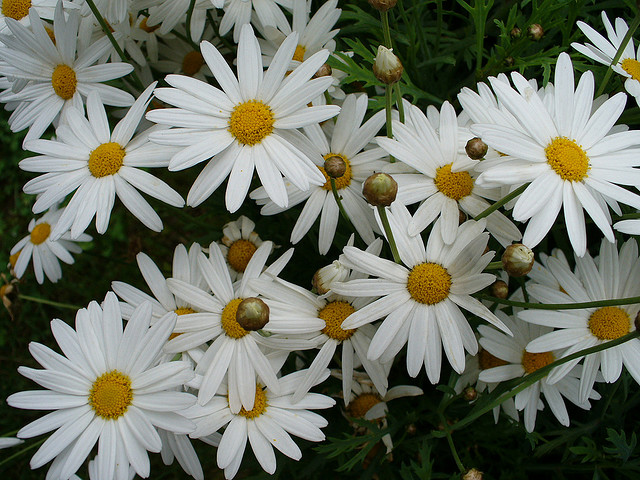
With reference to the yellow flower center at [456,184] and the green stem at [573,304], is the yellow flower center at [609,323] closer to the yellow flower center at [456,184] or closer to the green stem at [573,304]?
the green stem at [573,304]

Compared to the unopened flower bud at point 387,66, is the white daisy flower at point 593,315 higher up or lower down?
lower down

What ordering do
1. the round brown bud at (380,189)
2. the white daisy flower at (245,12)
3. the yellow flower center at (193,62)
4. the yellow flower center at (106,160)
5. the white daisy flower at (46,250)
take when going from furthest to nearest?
the white daisy flower at (46,250), the yellow flower center at (193,62), the white daisy flower at (245,12), the yellow flower center at (106,160), the round brown bud at (380,189)

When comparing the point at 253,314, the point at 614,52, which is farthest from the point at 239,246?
the point at 614,52

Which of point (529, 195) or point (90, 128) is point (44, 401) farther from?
point (529, 195)

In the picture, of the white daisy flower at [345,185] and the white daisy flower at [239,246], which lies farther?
the white daisy flower at [239,246]

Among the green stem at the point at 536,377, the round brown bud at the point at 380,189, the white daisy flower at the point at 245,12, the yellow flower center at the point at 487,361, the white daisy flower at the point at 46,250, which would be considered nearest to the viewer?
the round brown bud at the point at 380,189

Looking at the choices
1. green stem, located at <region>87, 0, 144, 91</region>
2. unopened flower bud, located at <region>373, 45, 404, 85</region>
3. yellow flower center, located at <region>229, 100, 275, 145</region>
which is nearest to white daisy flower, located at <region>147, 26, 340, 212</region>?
yellow flower center, located at <region>229, 100, 275, 145</region>

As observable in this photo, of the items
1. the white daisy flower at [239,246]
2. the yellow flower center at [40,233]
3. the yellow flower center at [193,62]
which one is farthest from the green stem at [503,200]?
the yellow flower center at [40,233]

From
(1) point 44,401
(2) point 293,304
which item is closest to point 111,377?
(1) point 44,401
